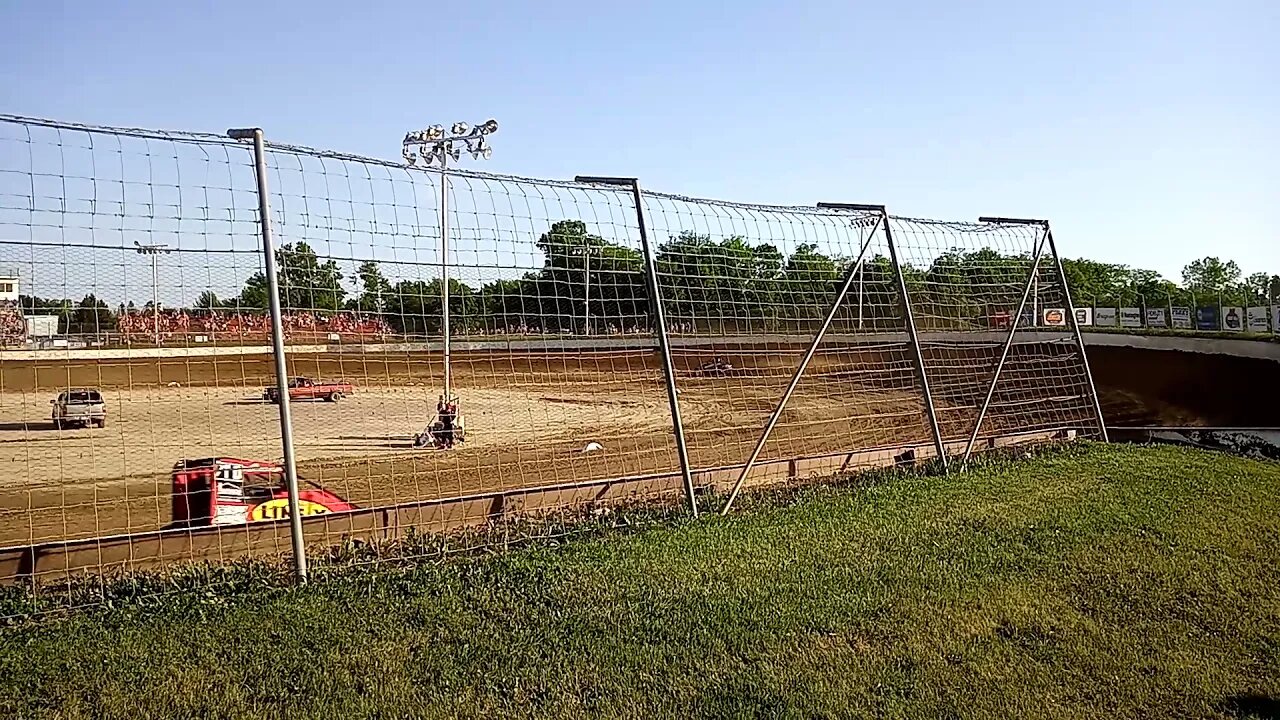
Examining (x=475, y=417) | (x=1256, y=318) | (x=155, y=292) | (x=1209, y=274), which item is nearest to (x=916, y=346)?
(x=155, y=292)

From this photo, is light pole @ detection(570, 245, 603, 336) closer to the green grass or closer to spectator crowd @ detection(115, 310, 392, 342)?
spectator crowd @ detection(115, 310, 392, 342)

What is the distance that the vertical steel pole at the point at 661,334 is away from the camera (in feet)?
21.2

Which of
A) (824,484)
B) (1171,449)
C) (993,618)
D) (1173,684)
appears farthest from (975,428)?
(1173,684)

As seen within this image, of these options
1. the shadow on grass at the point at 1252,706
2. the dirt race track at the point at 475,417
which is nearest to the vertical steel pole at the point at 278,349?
the dirt race track at the point at 475,417

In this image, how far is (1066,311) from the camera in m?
11.8

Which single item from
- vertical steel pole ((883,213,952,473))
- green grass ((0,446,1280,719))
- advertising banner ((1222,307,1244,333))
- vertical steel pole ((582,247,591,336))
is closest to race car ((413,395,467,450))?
vertical steel pole ((582,247,591,336))

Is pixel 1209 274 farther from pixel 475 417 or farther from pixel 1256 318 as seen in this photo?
pixel 475 417

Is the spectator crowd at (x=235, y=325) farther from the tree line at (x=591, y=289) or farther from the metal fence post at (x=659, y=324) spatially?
the metal fence post at (x=659, y=324)

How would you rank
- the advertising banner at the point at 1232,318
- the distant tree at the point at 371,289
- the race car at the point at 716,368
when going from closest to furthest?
the distant tree at the point at 371,289 → the race car at the point at 716,368 → the advertising banner at the point at 1232,318

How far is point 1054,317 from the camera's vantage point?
40.4 feet

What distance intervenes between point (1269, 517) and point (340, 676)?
23.2 ft

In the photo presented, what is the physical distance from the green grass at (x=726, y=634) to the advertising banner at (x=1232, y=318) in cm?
3241

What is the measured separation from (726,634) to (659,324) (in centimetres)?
281

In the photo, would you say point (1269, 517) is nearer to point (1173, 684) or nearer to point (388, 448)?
point (1173, 684)
